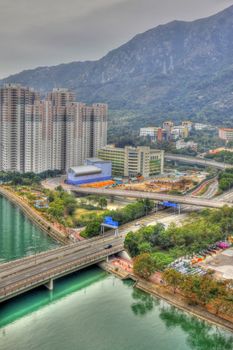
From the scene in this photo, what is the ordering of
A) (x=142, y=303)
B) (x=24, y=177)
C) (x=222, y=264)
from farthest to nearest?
(x=24, y=177)
(x=222, y=264)
(x=142, y=303)

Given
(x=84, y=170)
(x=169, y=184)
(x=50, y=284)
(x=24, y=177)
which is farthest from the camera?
(x=169, y=184)

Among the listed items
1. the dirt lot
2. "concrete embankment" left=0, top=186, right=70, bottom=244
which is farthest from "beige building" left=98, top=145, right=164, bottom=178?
the dirt lot

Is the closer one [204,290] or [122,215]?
[204,290]

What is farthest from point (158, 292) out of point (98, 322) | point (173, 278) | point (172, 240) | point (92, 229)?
point (92, 229)

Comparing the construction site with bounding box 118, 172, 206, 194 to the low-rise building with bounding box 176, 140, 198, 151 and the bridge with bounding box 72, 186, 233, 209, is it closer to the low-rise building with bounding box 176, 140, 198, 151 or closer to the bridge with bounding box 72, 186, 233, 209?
the bridge with bounding box 72, 186, 233, 209

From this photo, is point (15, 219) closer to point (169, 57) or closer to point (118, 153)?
point (118, 153)

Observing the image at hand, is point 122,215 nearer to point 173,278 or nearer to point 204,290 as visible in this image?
point 173,278

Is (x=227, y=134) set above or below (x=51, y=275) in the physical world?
above
